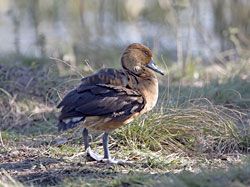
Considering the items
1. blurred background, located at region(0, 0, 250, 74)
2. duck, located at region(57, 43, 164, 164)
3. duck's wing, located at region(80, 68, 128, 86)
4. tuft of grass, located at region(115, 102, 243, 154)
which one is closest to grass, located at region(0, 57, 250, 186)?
tuft of grass, located at region(115, 102, 243, 154)

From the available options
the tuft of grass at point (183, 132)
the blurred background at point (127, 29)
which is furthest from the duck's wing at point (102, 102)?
the blurred background at point (127, 29)

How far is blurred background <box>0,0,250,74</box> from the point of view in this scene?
12.6 metres

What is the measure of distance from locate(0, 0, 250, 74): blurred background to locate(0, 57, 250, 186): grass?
2.37 meters

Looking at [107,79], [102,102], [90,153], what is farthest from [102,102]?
[90,153]

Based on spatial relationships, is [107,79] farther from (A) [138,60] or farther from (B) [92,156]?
(B) [92,156]

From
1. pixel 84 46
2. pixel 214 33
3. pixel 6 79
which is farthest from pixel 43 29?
pixel 6 79

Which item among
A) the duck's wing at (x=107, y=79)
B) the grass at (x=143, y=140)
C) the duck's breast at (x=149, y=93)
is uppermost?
the duck's wing at (x=107, y=79)

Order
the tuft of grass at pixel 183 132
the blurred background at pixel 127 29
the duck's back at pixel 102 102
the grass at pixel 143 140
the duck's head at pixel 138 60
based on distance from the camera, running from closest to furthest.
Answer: the grass at pixel 143 140
the duck's back at pixel 102 102
the duck's head at pixel 138 60
the tuft of grass at pixel 183 132
the blurred background at pixel 127 29

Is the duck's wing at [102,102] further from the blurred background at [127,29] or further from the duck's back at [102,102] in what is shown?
the blurred background at [127,29]

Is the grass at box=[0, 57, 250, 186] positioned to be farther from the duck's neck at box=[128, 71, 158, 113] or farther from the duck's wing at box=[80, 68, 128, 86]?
the duck's wing at box=[80, 68, 128, 86]

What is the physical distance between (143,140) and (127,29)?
7681mm

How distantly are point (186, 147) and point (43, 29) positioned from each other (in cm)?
855

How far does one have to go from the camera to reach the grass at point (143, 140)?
5969mm

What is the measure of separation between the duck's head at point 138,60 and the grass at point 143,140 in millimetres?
637
